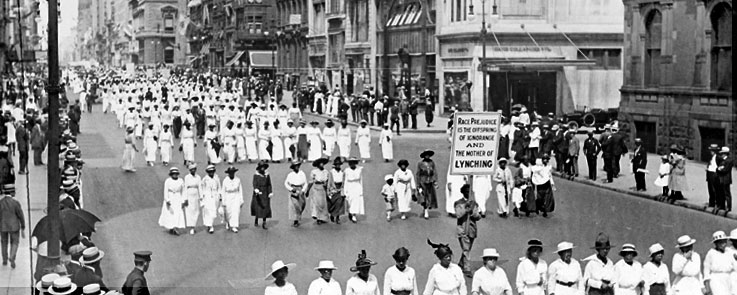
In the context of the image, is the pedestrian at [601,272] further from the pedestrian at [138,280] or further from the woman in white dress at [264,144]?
the woman in white dress at [264,144]

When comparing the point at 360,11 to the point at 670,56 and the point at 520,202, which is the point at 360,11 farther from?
the point at 520,202

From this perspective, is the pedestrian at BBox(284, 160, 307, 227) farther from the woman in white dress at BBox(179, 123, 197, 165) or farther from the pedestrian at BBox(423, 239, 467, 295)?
the woman in white dress at BBox(179, 123, 197, 165)

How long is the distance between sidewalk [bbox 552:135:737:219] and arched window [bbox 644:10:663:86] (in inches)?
106

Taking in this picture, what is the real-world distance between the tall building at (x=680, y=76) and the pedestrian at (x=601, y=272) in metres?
19.2

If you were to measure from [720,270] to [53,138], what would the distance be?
23.6 ft

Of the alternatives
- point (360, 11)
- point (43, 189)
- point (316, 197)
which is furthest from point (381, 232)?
point (360, 11)

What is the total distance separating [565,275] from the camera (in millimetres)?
11156

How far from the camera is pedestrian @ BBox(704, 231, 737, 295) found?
1120 cm

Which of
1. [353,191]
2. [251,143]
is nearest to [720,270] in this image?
[353,191]

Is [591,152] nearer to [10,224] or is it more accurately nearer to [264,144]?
[264,144]

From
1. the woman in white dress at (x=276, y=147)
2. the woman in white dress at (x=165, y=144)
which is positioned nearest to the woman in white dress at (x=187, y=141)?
the woman in white dress at (x=165, y=144)

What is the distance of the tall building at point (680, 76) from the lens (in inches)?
1162

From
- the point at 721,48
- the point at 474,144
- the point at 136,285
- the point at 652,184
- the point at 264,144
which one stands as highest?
the point at 721,48

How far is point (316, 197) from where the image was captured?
19.8 metres
